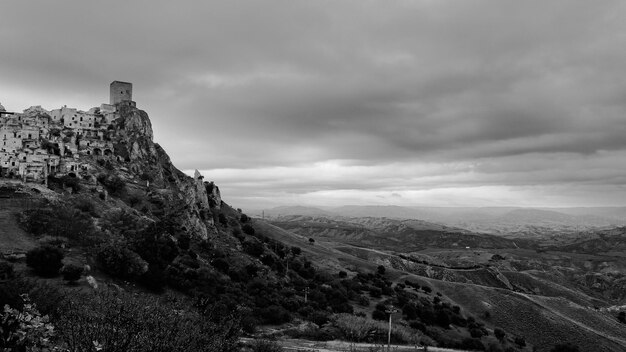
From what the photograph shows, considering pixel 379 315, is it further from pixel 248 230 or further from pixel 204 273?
pixel 248 230

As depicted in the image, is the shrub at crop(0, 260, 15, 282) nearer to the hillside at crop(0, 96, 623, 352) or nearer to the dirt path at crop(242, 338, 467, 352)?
the hillside at crop(0, 96, 623, 352)

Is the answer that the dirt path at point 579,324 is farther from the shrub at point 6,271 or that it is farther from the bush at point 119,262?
the shrub at point 6,271

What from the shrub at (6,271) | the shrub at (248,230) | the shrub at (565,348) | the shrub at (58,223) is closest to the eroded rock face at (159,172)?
the shrub at (248,230)

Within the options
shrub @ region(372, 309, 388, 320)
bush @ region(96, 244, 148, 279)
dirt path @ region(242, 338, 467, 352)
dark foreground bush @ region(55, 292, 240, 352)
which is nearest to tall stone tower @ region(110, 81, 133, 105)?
bush @ region(96, 244, 148, 279)

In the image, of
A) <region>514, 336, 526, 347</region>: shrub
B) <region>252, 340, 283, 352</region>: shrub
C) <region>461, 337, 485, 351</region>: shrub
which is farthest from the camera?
<region>514, 336, 526, 347</region>: shrub

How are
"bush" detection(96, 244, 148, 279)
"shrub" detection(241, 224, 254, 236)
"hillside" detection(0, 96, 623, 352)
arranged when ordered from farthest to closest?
"shrub" detection(241, 224, 254, 236) → "bush" detection(96, 244, 148, 279) → "hillside" detection(0, 96, 623, 352)

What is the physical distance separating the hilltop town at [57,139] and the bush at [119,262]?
88.8ft

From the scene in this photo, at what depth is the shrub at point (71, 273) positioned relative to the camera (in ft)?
142

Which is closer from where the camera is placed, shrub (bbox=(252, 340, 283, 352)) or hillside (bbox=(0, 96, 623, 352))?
shrub (bbox=(252, 340, 283, 352))

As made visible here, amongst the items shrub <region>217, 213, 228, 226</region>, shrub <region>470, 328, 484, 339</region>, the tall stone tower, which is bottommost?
shrub <region>470, 328, 484, 339</region>

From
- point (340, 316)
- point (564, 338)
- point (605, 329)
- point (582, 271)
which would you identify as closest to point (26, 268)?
point (340, 316)

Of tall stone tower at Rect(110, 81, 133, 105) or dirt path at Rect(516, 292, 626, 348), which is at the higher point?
tall stone tower at Rect(110, 81, 133, 105)

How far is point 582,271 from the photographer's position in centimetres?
19125

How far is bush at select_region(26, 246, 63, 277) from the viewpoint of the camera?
43125 millimetres
